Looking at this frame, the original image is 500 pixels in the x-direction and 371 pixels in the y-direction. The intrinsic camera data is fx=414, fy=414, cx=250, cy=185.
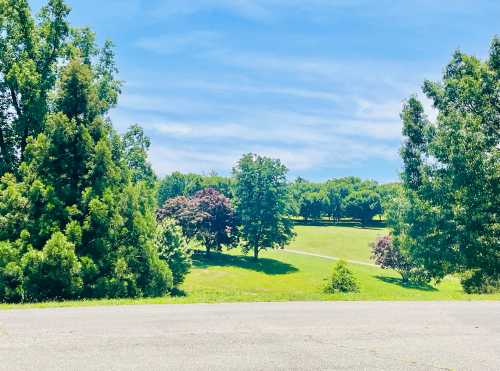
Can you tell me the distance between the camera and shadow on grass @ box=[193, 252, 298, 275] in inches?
2297

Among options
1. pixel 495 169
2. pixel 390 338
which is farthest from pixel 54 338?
pixel 495 169

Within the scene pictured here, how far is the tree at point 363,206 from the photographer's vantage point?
130000 mm

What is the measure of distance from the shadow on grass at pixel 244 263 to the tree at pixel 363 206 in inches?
2800

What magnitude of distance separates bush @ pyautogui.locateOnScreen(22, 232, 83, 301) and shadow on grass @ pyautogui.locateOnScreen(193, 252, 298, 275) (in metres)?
40.8

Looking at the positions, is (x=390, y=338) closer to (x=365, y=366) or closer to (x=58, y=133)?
(x=365, y=366)

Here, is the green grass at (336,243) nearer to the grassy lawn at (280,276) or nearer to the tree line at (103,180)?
the grassy lawn at (280,276)

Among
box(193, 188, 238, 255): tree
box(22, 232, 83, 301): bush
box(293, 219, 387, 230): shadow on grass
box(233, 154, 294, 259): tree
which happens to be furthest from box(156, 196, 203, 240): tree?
box(293, 219, 387, 230): shadow on grass

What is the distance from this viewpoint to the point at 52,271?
16.6 meters

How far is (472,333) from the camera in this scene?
8.68 m


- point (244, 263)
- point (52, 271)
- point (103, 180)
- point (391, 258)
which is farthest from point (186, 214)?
point (52, 271)

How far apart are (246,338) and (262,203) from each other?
61.2m

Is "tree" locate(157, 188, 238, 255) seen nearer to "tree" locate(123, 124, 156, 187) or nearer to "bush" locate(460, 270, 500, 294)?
"tree" locate(123, 124, 156, 187)

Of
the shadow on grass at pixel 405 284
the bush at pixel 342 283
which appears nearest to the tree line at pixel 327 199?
the shadow on grass at pixel 405 284

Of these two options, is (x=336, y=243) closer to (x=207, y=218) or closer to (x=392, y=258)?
(x=392, y=258)
